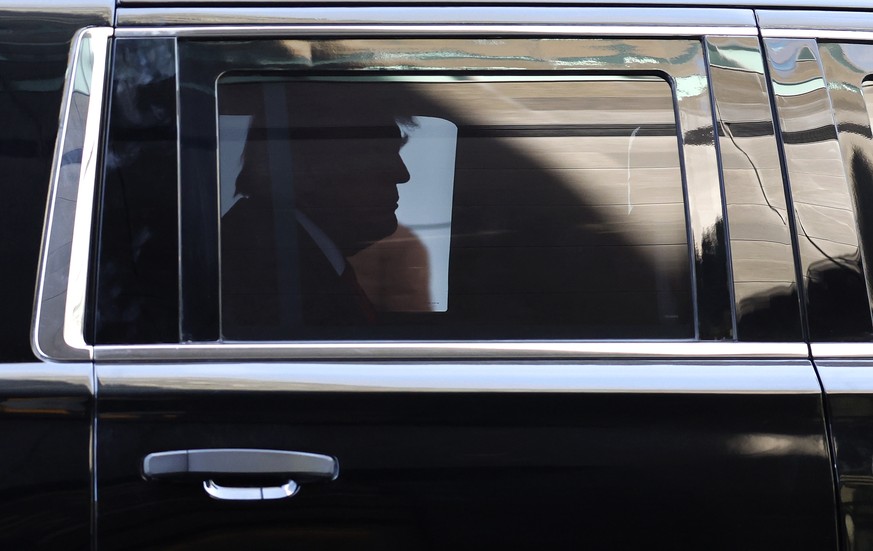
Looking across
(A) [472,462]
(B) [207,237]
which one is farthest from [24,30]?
(A) [472,462]

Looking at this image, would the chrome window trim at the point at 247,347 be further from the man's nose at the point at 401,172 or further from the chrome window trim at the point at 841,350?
the man's nose at the point at 401,172

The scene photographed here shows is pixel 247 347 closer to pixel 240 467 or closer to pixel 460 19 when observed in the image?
pixel 240 467

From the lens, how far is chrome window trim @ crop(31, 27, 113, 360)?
1.35 m

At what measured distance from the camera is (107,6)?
145 centimetres

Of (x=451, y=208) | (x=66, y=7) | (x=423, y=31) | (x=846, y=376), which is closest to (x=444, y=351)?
(x=451, y=208)

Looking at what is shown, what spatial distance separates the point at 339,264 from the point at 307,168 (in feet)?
0.57

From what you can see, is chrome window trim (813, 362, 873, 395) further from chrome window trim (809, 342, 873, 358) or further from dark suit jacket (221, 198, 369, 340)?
dark suit jacket (221, 198, 369, 340)

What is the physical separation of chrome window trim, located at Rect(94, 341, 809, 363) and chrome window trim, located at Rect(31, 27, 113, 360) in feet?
0.21

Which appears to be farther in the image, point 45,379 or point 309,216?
point 309,216

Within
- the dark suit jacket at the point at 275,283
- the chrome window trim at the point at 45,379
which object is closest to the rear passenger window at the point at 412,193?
the dark suit jacket at the point at 275,283

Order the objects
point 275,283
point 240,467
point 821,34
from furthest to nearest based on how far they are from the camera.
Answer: point 821,34, point 275,283, point 240,467

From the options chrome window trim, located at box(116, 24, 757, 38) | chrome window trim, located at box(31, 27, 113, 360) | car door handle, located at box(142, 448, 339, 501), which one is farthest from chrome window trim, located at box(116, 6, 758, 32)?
car door handle, located at box(142, 448, 339, 501)

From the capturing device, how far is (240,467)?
4.31 ft

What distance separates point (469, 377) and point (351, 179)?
0.39 meters
